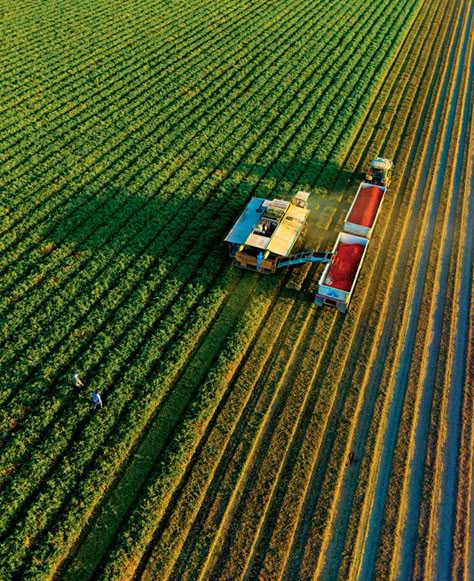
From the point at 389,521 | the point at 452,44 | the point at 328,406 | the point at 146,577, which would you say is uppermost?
the point at 452,44

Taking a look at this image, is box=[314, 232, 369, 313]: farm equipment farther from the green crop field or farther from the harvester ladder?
the green crop field

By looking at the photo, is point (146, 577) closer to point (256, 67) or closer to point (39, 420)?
point (39, 420)

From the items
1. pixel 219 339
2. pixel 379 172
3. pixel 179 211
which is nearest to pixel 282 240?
pixel 219 339

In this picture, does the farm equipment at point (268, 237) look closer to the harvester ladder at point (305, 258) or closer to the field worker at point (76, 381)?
the harvester ladder at point (305, 258)

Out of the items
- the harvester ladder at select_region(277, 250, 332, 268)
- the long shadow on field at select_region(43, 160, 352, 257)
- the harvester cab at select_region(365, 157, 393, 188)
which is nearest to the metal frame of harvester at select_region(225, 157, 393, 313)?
the harvester ladder at select_region(277, 250, 332, 268)

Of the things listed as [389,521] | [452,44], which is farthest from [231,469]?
[452,44]

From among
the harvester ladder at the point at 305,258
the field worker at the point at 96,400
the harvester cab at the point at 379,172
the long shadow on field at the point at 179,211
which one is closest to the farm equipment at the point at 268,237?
the harvester ladder at the point at 305,258
